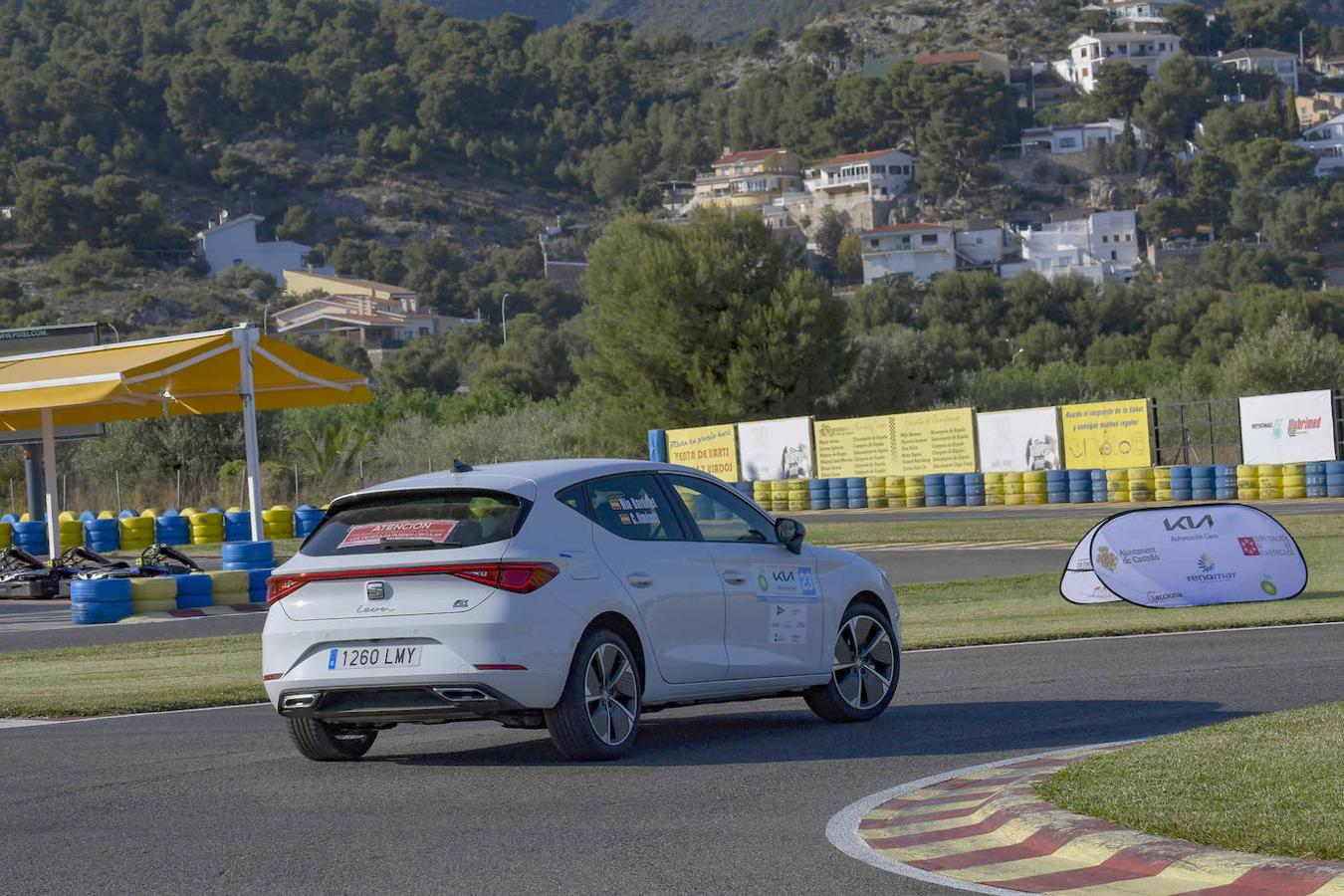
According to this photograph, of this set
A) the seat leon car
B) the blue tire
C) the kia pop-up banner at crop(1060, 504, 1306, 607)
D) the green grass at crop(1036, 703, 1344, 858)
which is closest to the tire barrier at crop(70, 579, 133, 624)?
the blue tire

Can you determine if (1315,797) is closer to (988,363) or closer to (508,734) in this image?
(508,734)

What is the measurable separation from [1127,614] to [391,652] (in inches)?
418

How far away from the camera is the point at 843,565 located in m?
11.5

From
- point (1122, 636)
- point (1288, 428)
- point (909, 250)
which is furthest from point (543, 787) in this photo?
point (909, 250)

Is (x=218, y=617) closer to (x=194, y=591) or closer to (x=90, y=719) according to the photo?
(x=194, y=591)

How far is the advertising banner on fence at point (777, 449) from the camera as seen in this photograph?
177 feet

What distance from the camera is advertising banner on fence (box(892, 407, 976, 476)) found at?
4891 centimetres

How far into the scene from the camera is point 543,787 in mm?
9055

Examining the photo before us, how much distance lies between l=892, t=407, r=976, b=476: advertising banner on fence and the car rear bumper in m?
39.5

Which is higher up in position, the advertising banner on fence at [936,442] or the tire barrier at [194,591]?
the advertising banner on fence at [936,442]

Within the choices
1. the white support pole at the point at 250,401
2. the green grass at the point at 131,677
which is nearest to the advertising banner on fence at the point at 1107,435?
the white support pole at the point at 250,401

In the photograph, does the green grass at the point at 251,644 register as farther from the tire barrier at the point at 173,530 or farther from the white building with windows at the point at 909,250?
the white building with windows at the point at 909,250

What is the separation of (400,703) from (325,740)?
921 mm

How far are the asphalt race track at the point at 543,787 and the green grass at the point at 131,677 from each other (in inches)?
36.6
